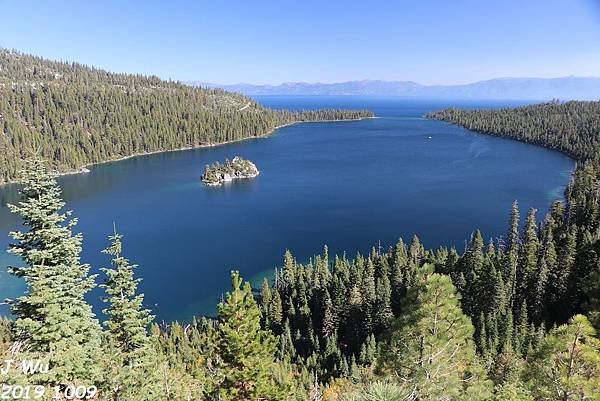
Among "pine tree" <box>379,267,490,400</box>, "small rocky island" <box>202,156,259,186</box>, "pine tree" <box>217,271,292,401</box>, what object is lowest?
"small rocky island" <box>202,156,259,186</box>

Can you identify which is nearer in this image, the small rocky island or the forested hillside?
the small rocky island

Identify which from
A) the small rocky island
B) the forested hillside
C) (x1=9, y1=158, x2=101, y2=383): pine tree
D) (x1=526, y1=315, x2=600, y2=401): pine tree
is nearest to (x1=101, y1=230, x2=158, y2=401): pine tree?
(x1=9, y1=158, x2=101, y2=383): pine tree

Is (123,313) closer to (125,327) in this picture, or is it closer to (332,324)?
(125,327)

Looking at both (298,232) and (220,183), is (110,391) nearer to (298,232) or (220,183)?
(298,232)

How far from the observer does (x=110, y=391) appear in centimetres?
1524

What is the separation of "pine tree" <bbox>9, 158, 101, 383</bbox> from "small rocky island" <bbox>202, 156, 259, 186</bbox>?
107 metres

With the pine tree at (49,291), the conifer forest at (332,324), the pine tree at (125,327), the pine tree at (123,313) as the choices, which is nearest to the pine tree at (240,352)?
the conifer forest at (332,324)

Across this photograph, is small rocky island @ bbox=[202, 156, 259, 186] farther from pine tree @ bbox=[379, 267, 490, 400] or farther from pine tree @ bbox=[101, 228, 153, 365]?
pine tree @ bbox=[379, 267, 490, 400]

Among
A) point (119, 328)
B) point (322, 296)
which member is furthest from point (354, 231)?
point (119, 328)

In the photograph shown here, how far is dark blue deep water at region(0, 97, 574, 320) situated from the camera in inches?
2694

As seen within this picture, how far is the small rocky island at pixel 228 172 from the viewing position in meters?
124

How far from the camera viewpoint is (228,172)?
126 m

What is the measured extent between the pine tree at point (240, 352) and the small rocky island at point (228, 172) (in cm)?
10545

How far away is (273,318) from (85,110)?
540ft
